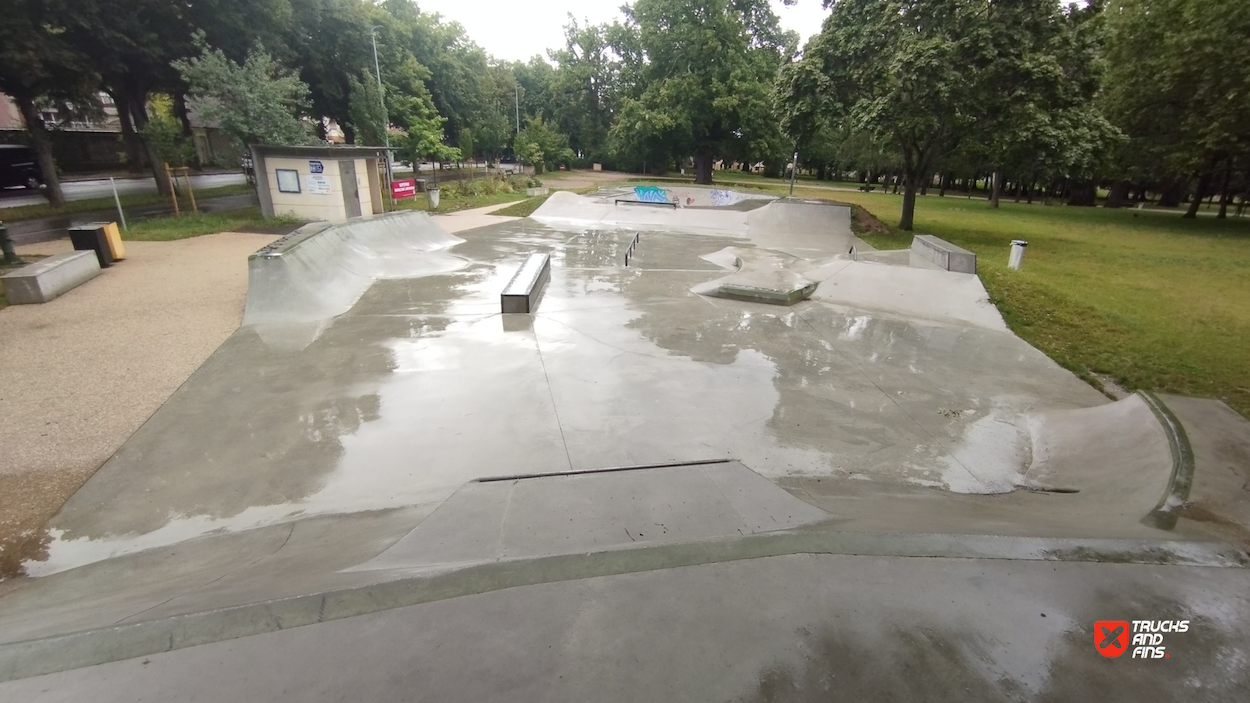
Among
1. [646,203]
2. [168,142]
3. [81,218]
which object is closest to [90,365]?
[81,218]

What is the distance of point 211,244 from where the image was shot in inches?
667

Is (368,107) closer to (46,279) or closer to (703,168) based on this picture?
(46,279)

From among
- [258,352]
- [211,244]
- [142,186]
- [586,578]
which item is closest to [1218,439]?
[586,578]

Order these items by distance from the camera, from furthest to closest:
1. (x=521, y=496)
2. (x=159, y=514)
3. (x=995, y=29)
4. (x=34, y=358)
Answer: (x=995, y=29) → (x=34, y=358) → (x=159, y=514) → (x=521, y=496)

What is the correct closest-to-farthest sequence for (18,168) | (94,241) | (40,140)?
(94,241), (40,140), (18,168)

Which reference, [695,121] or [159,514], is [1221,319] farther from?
[695,121]

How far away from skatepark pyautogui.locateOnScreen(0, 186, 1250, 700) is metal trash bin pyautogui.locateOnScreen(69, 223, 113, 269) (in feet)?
22.8

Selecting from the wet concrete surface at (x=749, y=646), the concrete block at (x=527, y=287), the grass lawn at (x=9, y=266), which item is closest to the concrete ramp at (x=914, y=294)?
the concrete block at (x=527, y=287)

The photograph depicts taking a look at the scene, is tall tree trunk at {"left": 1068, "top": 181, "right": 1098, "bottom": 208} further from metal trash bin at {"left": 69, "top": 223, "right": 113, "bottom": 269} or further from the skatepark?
metal trash bin at {"left": 69, "top": 223, "right": 113, "bottom": 269}

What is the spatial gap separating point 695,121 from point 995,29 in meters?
24.9

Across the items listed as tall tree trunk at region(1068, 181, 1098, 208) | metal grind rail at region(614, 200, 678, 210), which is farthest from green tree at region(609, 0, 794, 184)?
tall tree trunk at region(1068, 181, 1098, 208)

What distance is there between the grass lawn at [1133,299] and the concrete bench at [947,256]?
52cm

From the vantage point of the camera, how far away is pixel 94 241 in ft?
44.9

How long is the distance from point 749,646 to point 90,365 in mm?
9684
